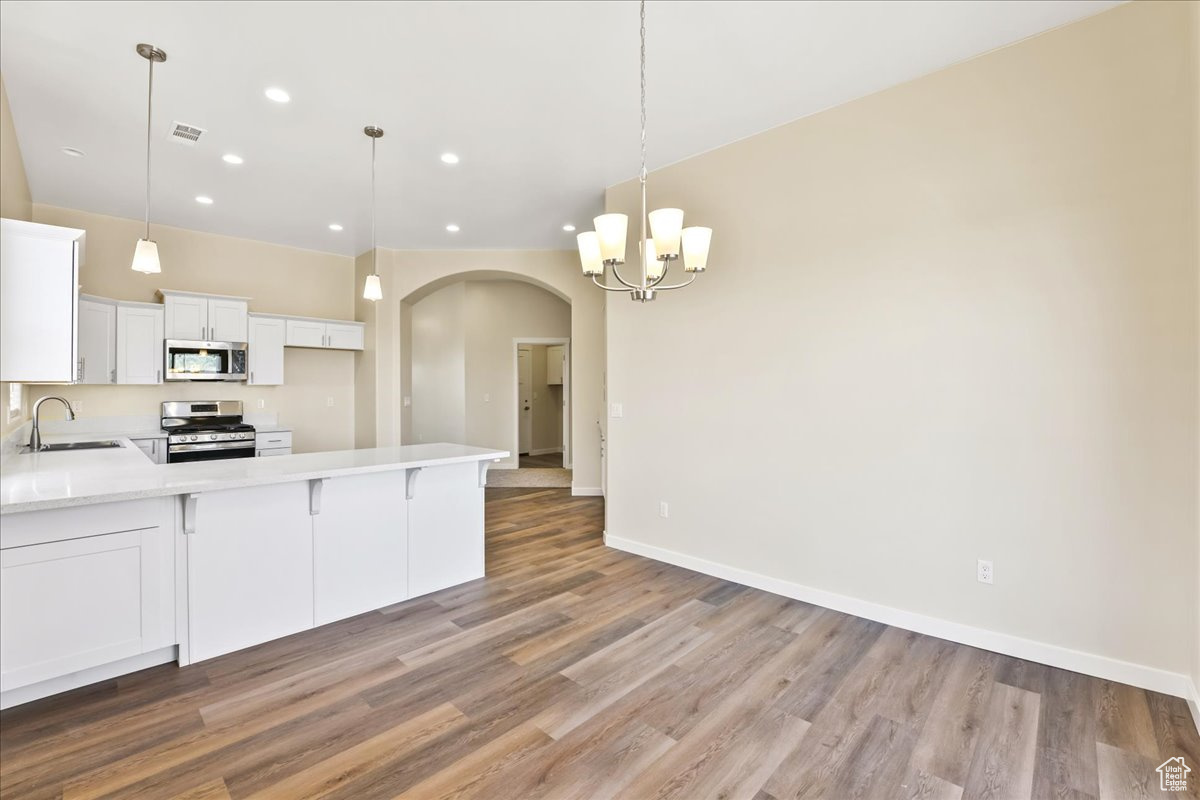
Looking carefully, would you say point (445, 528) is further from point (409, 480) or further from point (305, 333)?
point (305, 333)

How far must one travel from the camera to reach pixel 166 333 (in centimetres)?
520

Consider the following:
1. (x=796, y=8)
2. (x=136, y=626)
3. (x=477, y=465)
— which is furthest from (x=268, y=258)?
(x=796, y=8)

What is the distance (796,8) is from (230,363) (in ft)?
19.1

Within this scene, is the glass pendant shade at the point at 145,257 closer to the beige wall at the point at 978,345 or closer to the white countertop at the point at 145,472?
the white countertop at the point at 145,472

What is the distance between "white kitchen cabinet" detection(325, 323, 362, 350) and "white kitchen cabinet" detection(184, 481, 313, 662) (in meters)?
3.90

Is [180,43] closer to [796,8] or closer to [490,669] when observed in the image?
[796,8]

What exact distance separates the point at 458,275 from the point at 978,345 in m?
5.36

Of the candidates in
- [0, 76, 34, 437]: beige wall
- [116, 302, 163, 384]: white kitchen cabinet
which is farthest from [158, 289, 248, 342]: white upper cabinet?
[0, 76, 34, 437]: beige wall

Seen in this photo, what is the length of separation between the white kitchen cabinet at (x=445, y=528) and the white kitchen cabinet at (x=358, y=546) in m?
0.09

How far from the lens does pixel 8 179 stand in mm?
3291

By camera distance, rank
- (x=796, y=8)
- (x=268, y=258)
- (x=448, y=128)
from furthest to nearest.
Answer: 1. (x=268, y=258)
2. (x=448, y=128)
3. (x=796, y=8)

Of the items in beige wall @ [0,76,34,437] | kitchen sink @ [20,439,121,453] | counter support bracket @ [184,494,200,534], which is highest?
beige wall @ [0,76,34,437]

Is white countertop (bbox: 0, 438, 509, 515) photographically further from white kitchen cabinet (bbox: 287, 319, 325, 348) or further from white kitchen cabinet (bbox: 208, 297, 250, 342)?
white kitchen cabinet (bbox: 287, 319, 325, 348)

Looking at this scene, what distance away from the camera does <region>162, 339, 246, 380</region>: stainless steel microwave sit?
17.1ft
